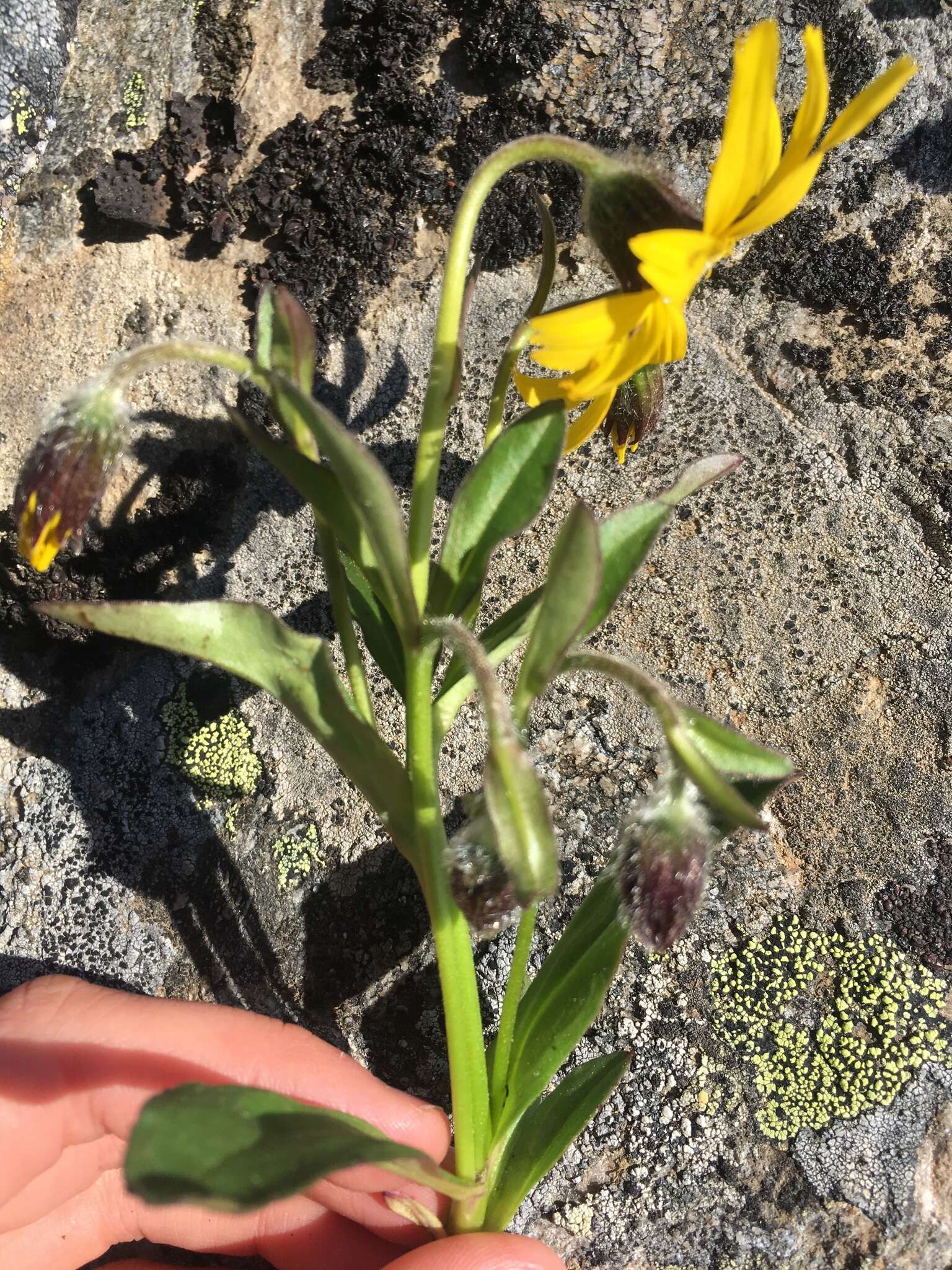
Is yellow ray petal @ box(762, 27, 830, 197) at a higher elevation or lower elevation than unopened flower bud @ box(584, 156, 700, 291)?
lower

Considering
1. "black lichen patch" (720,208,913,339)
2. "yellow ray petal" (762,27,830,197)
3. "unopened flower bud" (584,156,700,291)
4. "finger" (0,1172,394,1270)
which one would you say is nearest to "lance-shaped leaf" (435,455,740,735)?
"unopened flower bud" (584,156,700,291)

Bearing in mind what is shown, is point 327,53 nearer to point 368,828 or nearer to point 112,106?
point 112,106

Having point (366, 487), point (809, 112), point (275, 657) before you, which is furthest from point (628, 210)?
point (275, 657)

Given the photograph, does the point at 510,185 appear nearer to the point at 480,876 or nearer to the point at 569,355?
the point at 569,355

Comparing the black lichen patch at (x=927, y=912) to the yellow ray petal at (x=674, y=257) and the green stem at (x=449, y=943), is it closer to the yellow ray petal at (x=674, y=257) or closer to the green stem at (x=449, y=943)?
the green stem at (x=449, y=943)

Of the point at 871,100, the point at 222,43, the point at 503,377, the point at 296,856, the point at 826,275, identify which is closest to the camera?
the point at 871,100

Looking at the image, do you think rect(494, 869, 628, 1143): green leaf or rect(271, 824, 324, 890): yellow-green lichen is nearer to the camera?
rect(494, 869, 628, 1143): green leaf

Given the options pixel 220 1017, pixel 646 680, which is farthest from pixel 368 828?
pixel 646 680

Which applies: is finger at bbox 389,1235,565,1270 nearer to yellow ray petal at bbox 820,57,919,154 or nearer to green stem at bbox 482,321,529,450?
green stem at bbox 482,321,529,450
